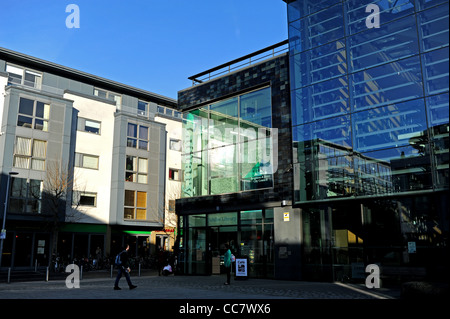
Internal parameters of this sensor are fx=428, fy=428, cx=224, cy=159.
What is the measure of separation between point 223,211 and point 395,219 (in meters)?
9.16

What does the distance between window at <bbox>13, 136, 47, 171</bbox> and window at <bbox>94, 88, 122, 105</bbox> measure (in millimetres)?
8908

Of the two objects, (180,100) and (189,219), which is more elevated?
(180,100)

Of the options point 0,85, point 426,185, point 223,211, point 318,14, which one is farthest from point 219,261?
point 0,85

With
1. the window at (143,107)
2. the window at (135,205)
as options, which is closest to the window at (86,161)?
the window at (135,205)

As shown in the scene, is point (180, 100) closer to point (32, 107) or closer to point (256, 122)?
point (256, 122)

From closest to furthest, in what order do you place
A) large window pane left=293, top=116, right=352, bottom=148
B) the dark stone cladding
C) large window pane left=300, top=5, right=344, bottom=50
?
large window pane left=293, top=116, right=352, bottom=148 < large window pane left=300, top=5, right=344, bottom=50 < the dark stone cladding

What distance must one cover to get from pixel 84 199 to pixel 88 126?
21.3 ft

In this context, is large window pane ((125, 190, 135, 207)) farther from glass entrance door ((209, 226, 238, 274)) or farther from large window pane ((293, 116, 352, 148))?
large window pane ((293, 116, 352, 148))

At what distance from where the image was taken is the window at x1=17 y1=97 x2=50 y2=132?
3278 centimetres

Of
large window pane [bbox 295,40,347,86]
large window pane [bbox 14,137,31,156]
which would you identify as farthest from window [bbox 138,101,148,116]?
large window pane [bbox 295,40,347,86]

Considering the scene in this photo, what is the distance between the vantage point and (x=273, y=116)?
21.3 m

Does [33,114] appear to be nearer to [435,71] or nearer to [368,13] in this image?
[368,13]

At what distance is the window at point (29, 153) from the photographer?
32.3 meters
